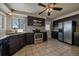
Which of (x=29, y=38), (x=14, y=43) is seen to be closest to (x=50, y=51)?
(x=14, y=43)

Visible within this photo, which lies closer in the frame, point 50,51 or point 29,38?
point 50,51

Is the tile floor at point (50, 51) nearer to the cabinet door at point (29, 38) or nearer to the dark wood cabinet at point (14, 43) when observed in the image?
the dark wood cabinet at point (14, 43)

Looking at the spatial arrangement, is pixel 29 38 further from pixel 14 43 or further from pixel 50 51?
pixel 50 51

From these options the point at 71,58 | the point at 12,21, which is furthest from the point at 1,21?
the point at 71,58

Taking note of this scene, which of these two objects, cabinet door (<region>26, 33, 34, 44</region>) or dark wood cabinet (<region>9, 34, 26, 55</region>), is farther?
cabinet door (<region>26, 33, 34, 44</region>)

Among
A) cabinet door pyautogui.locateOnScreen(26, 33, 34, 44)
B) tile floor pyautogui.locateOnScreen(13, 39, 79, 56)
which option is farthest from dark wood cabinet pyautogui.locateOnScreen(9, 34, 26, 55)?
cabinet door pyautogui.locateOnScreen(26, 33, 34, 44)

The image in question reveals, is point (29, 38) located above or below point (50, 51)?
above

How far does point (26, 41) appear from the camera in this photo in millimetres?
4520

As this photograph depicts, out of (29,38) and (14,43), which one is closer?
(14,43)

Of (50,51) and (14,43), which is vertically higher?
(14,43)

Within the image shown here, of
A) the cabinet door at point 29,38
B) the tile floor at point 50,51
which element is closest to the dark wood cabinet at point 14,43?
the tile floor at point 50,51

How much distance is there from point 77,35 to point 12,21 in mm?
3216

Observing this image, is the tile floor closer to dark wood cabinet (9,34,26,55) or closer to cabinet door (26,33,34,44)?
dark wood cabinet (9,34,26,55)

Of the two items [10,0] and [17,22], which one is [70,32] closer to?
[17,22]
